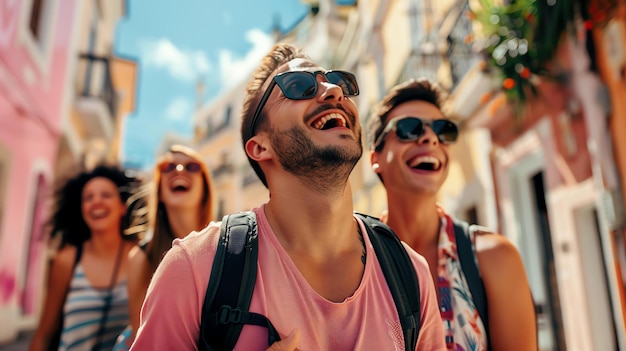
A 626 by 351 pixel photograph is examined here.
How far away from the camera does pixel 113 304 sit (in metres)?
2.83

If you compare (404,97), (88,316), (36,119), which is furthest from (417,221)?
(36,119)

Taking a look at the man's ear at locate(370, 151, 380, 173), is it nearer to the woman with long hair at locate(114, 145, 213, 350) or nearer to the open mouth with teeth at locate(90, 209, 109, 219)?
the woman with long hair at locate(114, 145, 213, 350)

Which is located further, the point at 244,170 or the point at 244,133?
the point at 244,170

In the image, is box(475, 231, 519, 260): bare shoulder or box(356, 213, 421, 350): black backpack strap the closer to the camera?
box(356, 213, 421, 350): black backpack strap

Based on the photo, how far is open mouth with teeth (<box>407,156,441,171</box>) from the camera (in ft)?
7.04

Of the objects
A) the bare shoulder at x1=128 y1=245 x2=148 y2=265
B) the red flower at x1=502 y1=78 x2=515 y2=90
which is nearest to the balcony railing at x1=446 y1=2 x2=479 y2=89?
the red flower at x1=502 y1=78 x2=515 y2=90

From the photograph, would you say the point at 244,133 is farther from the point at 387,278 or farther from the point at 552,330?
the point at 552,330

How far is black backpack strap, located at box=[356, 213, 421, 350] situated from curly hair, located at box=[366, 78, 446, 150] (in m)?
0.87

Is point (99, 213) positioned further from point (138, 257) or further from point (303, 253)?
point (303, 253)

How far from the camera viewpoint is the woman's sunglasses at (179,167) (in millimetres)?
2572

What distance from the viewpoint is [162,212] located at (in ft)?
8.38

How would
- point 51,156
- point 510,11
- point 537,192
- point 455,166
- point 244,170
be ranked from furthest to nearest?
point 244,170 < point 51,156 < point 455,166 < point 537,192 < point 510,11

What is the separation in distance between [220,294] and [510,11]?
556 cm

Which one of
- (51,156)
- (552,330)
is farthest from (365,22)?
(552,330)
